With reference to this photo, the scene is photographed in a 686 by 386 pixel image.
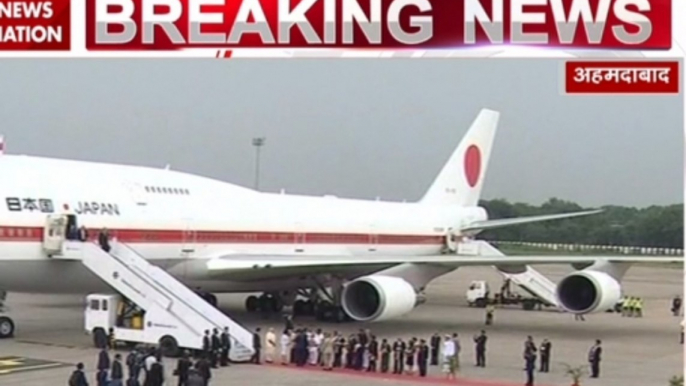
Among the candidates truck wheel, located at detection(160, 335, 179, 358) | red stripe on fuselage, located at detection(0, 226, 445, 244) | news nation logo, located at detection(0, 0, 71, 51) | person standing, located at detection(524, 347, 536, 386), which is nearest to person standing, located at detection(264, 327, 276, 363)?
truck wheel, located at detection(160, 335, 179, 358)

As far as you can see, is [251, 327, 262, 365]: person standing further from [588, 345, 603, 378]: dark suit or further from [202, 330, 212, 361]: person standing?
[588, 345, 603, 378]: dark suit

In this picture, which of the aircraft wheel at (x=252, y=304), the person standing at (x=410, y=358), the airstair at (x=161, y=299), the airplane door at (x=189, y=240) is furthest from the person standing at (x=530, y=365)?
the aircraft wheel at (x=252, y=304)

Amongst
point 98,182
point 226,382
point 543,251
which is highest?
point 98,182

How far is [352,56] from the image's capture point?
33.8 ft

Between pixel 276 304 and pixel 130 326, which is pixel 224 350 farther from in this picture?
pixel 276 304

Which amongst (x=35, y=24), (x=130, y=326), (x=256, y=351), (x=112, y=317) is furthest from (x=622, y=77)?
(x=112, y=317)

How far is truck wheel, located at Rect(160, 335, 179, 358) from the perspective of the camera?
17.5m

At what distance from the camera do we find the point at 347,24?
1013 centimetres

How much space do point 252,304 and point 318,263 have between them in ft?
12.9

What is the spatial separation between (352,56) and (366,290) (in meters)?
11.4

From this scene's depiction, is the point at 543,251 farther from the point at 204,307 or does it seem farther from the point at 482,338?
the point at 204,307

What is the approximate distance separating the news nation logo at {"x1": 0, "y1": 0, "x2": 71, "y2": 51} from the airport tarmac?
6.26m

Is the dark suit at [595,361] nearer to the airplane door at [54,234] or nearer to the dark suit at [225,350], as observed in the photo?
the dark suit at [225,350]

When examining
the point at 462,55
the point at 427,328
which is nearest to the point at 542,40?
the point at 462,55
